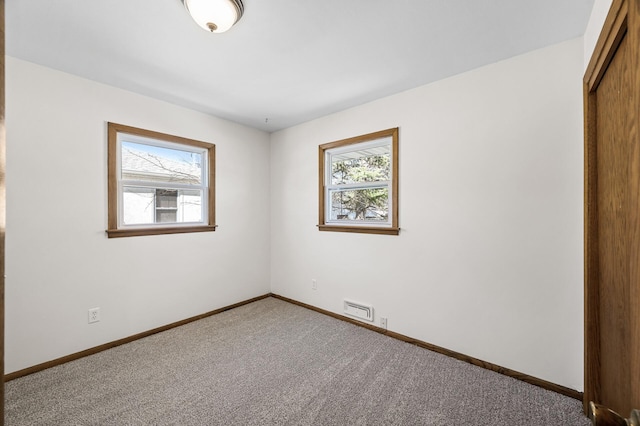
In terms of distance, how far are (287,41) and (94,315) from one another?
283cm

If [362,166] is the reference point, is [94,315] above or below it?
below

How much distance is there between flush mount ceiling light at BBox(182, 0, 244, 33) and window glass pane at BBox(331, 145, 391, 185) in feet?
6.06

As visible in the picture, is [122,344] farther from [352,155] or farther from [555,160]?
[555,160]

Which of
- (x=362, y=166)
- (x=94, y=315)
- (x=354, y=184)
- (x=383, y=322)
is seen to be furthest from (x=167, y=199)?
(x=383, y=322)

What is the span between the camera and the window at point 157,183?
2639mm

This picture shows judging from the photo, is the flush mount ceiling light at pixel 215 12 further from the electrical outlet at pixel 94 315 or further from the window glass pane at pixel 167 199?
the electrical outlet at pixel 94 315

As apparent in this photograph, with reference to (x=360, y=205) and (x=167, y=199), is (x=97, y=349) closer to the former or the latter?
(x=167, y=199)

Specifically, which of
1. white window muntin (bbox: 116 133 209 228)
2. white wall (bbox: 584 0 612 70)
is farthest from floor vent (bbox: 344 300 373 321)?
white wall (bbox: 584 0 612 70)

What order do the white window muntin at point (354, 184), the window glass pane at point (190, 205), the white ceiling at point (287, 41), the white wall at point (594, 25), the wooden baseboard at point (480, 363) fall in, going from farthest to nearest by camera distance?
the window glass pane at point (190, 205)
the white window muntin at point (354, 184)
the wooden baseboard at point (480, 363)
the white ceiling at point (287, 41)
the white wall at point (594, 25)

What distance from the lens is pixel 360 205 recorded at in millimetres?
3209

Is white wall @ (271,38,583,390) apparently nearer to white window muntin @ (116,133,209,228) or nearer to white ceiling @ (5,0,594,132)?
white ceiling @ (5,0,594,132)

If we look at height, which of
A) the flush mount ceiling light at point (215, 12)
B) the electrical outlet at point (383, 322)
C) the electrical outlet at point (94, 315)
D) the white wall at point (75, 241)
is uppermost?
the flush mount ceiling light at point (215, 12)

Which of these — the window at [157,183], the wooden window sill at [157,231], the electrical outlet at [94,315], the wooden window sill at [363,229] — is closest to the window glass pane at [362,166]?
the wooden window sill at [363,229]

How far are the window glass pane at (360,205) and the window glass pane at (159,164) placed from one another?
5.52 ft
